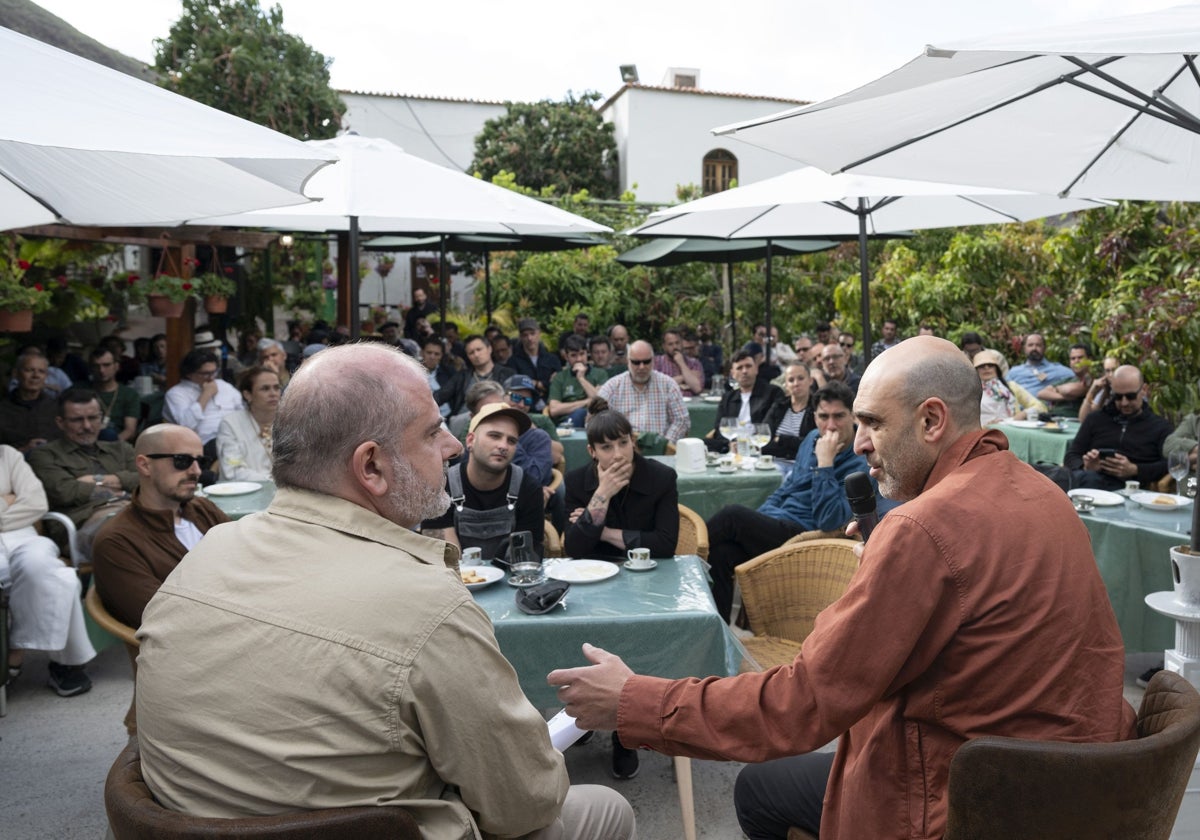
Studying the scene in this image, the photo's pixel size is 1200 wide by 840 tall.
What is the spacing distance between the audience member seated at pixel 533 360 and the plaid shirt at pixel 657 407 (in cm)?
274

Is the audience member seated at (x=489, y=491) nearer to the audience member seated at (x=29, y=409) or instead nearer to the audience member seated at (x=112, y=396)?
the audience member seated at (x=29, y=409)

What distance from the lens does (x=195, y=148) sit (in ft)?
7.79

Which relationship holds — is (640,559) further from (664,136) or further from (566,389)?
(664,136)

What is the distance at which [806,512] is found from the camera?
5410 millimetres

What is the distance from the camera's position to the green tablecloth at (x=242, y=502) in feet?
16.6

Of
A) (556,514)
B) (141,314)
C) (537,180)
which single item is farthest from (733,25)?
(556,514)

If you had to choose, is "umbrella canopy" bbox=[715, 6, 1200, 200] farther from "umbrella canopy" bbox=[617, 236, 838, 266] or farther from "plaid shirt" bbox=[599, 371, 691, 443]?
"umbrella canopy" bbox=[617, 236, 838, 266]

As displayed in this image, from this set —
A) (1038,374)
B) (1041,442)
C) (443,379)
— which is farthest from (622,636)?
(1038,374)

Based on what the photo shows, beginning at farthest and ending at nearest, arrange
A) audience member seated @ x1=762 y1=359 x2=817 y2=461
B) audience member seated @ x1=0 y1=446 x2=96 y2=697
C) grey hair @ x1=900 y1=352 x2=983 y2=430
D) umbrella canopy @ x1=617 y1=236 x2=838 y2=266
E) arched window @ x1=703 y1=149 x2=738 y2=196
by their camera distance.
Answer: arched window @ x1=703 y1=149 x2=738 y2=196 → umbrella canopy @ x1=617 y1=236 x2=838 y2=266 → audience member seated @ x1=762 y1=359 x2=817 y2=461 → audience member seated @ x1=0 y1=446 x2=96 y2=697 → grey hair @ x1=900 y1=352 x2=983 y2=430

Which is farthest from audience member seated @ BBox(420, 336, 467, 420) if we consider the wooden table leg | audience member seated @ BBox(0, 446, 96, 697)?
the wooden table leg

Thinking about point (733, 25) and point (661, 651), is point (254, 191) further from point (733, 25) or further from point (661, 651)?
point (733, 25)

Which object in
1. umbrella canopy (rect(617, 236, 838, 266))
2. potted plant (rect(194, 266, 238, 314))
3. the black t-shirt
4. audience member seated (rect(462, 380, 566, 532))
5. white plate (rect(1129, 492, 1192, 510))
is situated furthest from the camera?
umbrella canopy (rect(617, 236, 838, 266))

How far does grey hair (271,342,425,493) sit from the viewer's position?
1.68m

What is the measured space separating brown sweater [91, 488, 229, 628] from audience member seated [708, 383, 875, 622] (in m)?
2.73
